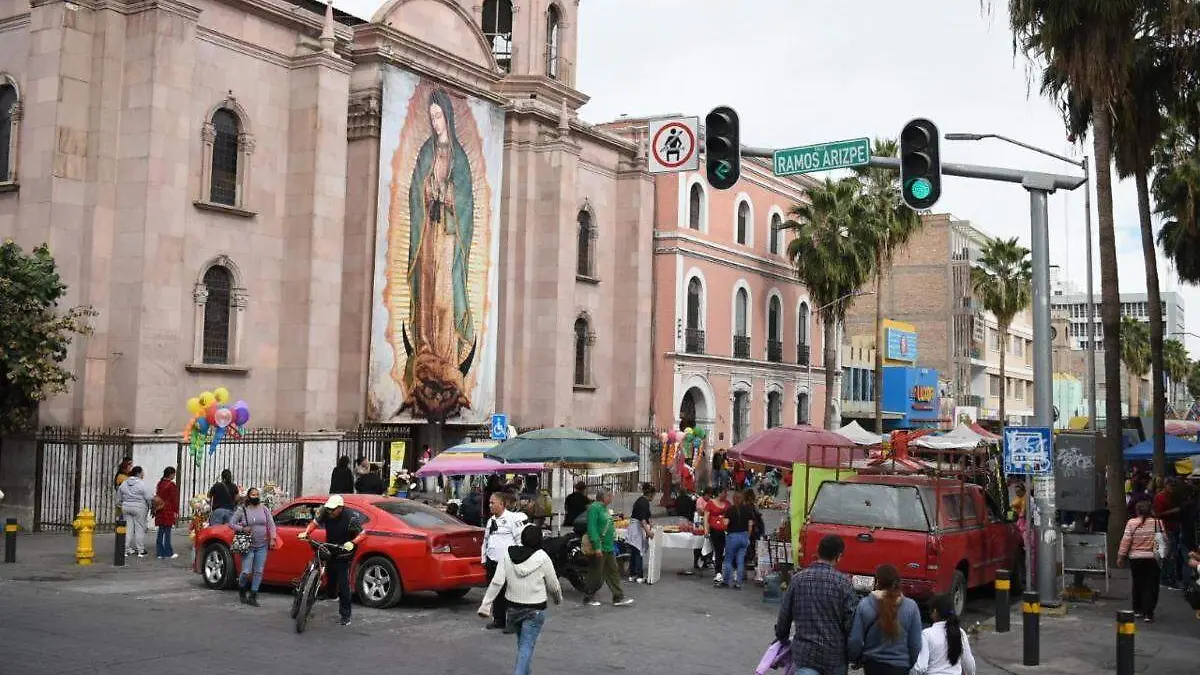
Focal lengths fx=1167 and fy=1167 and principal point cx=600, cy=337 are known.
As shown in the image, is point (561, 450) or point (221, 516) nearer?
point (221, 516)

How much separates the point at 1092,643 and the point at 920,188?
19.2ft

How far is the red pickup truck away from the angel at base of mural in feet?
57.8

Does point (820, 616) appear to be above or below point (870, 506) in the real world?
below

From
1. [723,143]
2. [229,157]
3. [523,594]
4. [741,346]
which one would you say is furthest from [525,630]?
[741,346]

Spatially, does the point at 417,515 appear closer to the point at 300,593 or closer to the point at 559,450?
the point at 300,593

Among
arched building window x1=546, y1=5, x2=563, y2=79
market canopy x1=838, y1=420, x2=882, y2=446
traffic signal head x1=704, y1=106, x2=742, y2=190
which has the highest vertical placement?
arched building window x1=546, y1=5, x2=563, y2=79

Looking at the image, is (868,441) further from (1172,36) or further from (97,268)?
(97,268)

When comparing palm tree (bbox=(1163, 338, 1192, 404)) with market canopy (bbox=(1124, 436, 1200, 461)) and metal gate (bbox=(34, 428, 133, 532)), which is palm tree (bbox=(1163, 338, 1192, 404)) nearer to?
market canopy (bbox=(1124, 436, 1200, 461))

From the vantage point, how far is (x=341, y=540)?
1370cm

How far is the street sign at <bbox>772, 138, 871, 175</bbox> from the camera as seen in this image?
1387 centimetres

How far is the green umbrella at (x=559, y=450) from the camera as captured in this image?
818 inches

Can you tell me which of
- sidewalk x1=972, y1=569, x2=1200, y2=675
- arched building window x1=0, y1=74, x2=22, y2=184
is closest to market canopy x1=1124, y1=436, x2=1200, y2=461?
sidewalk x1=972, y1=569, x2=1200, y2=675

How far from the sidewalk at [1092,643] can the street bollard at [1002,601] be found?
0.11 metres

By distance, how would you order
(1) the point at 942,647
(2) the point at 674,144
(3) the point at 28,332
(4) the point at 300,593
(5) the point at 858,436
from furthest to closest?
1. (5) the point at 858,436
2. (3) the point at 28,332
3. (2) the point at 674,144
4. (4) the point at 300,593
5. (1) the point at 942,647
